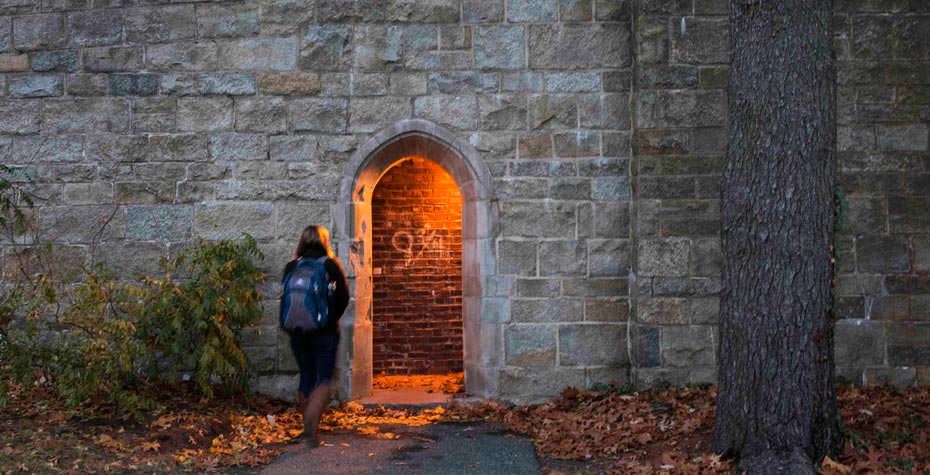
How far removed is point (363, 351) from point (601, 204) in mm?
2514

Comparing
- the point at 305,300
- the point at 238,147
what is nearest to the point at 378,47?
the point at 238,147

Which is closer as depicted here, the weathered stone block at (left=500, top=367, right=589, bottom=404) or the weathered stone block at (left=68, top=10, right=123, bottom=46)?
the weathered stone block at (left=500, top=367, right=589, bottom=404)

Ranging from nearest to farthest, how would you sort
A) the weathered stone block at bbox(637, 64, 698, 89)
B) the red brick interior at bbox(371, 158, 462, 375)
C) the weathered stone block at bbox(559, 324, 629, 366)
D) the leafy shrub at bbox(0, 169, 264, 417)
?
the leafy shrub at bbox(0, 169, 264, 417) → the weathered stone block at bbox(637, 64, 698, 89) → the weathered stone block at bbox(559, 324, 629, 366) → the red brick interior at bbox(371, 158, 462, 375)

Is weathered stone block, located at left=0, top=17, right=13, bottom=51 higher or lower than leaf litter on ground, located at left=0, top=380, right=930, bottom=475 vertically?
higher

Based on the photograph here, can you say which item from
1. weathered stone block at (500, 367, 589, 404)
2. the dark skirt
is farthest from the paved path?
weathered stone block at (500, 367, 589, 404)

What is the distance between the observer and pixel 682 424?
19.4ft

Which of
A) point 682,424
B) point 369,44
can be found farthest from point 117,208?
point 682,424

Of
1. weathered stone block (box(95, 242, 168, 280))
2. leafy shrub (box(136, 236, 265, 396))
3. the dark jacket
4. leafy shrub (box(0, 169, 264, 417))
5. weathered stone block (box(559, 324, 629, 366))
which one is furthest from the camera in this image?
weathered stone block (box(95, 242, 168, 280))

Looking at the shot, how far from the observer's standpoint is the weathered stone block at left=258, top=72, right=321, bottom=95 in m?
7.40

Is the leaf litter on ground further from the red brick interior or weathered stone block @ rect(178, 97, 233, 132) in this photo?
the red brick interior

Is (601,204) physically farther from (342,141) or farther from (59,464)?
(59,464)

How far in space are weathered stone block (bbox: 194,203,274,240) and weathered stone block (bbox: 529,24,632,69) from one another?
271 cm

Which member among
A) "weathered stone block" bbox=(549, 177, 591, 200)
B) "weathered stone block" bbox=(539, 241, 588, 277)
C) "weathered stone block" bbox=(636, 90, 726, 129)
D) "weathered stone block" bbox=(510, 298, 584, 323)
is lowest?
"weathered stone block" bbox=(510, 298, 584, 323)

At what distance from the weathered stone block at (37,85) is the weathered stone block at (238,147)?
1.49 m
